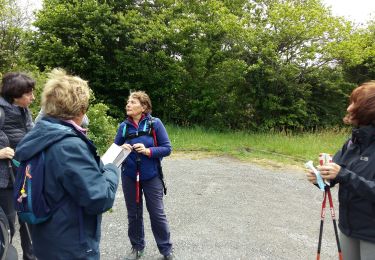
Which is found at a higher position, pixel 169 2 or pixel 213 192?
pixel 169 2

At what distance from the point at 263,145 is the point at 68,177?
10505 mm

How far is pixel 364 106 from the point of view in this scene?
2.55 m

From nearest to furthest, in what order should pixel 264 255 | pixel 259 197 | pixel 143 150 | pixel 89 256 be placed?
pixel 89 256
pixel 143 150
pixel 264 255
pixel 259 197

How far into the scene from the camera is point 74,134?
214 centimetres

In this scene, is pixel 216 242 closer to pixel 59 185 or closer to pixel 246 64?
pixel 59 185

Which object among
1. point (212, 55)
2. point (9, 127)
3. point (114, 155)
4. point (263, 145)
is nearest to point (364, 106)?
point (114, 155)

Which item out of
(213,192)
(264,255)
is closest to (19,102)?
(264,255)

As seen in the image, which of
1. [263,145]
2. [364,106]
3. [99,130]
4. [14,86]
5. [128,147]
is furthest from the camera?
[263,145]

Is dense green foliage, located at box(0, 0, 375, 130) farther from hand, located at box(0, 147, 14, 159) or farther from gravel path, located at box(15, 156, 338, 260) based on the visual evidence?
hand, located at box(0, 147, 14, 159)

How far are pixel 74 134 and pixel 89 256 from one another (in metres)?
0.76

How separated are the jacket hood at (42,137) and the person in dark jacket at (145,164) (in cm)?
175

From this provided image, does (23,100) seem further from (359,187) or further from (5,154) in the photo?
(359,187)

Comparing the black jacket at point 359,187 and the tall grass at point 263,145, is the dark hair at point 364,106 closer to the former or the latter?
the black jacket at point 359,187

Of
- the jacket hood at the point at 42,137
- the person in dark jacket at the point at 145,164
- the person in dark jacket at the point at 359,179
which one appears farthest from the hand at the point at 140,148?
the person in dark jacket at the point at 359,179
